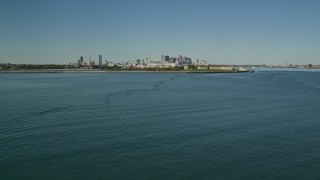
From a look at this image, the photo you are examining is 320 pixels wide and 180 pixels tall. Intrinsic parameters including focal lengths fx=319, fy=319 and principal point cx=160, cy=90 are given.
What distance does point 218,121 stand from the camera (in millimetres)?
21906

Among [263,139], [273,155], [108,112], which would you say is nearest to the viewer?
[273,155]

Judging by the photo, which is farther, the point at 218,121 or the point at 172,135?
the point at 218,121

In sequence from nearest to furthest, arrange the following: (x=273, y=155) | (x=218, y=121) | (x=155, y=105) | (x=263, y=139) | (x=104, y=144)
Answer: (x=273, y=155)
(x=104, y=144)
(x=263, y=139)
(x=218, y=121)
(x=155, y=105)

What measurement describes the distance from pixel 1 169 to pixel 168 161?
6675 millimetres

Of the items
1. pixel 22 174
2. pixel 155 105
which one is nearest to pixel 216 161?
pixel 22 174

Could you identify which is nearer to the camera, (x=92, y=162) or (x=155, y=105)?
(x=92, y=162)

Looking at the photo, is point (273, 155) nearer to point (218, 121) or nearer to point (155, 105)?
point (218, 121)

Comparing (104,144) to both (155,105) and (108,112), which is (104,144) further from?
(155,105)

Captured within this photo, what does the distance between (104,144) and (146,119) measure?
6.75 m

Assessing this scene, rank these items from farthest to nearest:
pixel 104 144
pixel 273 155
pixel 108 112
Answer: pixel 108 112
pixel 104 144
pixel 273 155

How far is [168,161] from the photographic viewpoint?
13727 mm

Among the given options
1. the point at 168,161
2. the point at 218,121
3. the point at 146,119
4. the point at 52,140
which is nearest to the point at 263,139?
the point at 218,121

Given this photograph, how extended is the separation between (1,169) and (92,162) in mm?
3483

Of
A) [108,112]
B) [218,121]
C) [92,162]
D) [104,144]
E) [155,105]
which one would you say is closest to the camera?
[92,162]
